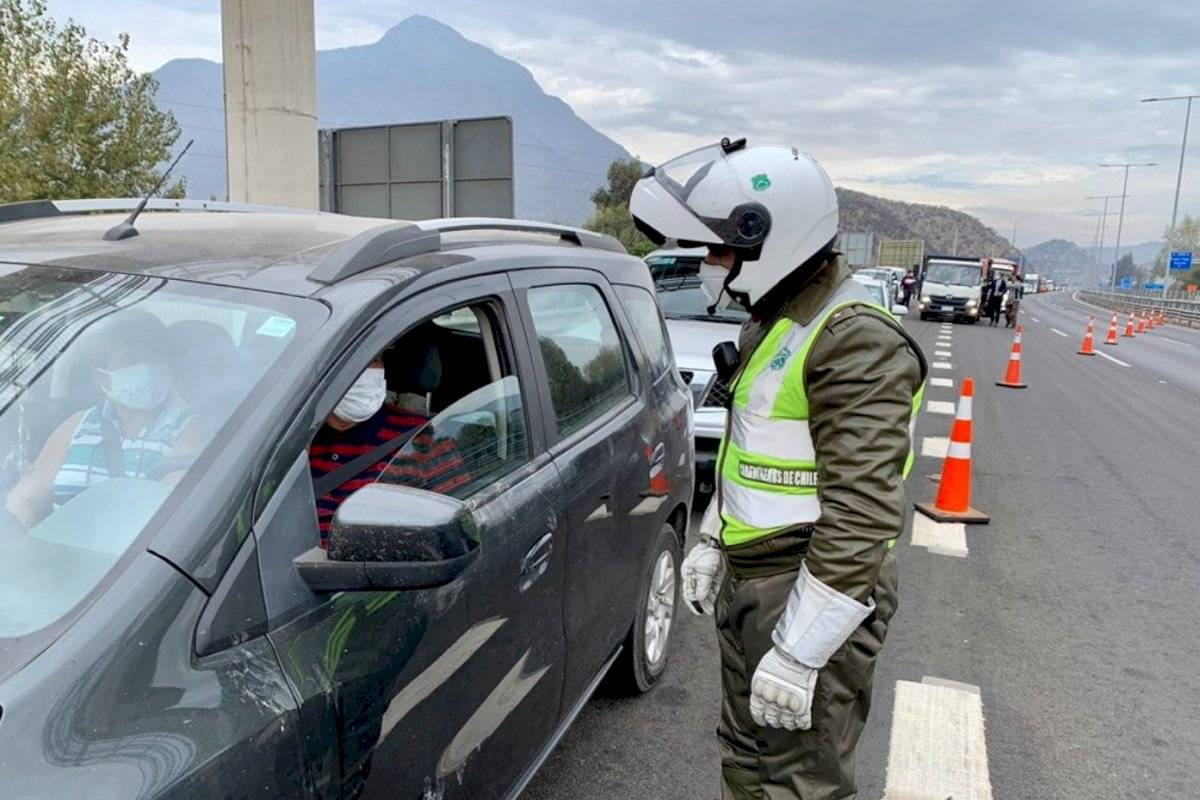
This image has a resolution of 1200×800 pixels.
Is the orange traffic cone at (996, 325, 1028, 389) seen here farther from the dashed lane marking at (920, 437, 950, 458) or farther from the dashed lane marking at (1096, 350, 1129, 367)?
the dashed lane marking at (1096, 350, 1129, 367)

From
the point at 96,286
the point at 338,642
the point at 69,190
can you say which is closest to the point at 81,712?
the point at 338,642

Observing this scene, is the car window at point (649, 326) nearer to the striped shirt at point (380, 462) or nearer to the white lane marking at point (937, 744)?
the striped shirt at point (380, 462)

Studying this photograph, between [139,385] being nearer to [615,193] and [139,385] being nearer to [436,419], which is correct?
[436,419]

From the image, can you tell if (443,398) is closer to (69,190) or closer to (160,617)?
(160,617)

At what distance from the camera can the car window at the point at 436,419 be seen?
76.2 inches

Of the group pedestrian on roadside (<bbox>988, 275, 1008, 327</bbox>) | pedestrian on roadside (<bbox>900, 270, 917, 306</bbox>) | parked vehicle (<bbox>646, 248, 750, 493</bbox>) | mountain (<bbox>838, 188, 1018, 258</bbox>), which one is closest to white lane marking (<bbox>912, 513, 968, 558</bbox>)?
parked vehicle (<bbox>646, 248, 750, 493</bbox>)

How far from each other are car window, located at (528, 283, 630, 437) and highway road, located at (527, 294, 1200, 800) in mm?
1309

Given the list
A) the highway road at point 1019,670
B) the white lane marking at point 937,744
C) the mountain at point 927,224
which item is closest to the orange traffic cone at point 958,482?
the highway road at point 1019,670

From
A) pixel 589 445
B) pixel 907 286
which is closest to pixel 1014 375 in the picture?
pixel 589 445

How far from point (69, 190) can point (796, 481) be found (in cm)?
1696

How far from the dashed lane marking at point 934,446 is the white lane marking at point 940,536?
7.34 ft

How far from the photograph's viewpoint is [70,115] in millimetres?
15164

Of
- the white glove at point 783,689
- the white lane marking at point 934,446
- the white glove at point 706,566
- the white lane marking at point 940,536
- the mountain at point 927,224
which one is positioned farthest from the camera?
the mountain at point 927,224

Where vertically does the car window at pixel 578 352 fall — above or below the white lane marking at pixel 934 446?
above
